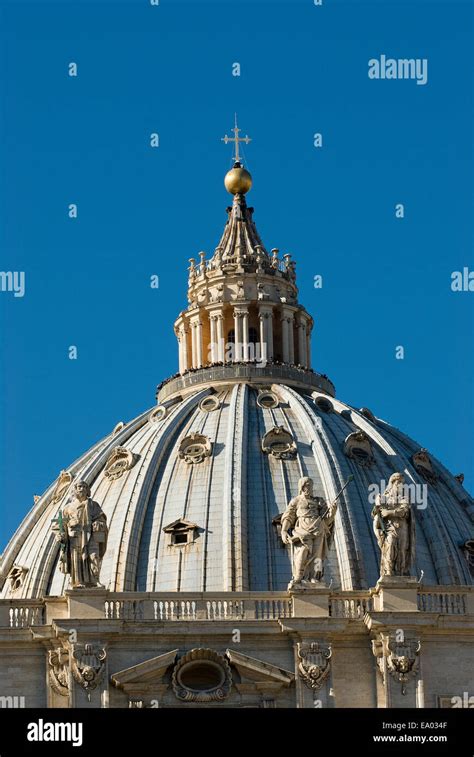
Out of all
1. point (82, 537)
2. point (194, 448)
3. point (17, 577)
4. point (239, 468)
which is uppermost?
point (194, 448)

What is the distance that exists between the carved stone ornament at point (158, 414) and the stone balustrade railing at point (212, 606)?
43.5 m

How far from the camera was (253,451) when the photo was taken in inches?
5866

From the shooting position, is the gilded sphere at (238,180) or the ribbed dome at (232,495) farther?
the gilded sphere at (238,180)

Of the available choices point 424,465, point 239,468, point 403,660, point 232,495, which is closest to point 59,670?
point 403,660

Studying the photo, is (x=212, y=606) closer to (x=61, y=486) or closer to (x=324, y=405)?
(x=61, y=486)

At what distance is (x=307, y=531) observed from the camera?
107062 mm

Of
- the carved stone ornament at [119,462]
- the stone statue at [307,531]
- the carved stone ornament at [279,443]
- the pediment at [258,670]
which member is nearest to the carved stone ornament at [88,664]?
the pediment at [258,670]

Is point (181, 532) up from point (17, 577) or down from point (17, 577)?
A: up

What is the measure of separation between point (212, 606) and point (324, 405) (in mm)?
45026

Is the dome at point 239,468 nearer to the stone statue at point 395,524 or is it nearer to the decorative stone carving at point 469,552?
the decorative stone carving at point 469,552

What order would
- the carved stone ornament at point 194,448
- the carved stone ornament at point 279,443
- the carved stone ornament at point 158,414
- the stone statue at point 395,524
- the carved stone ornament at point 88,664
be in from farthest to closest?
1. the carved stone ornament at point 158,414
2. the carved stone ornament at point 279,443
3. the carved stone ornament at point 194,448
4. the stone statue at point 395,524
5. the carved stone ornament at point 88,664

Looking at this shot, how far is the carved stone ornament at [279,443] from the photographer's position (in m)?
148

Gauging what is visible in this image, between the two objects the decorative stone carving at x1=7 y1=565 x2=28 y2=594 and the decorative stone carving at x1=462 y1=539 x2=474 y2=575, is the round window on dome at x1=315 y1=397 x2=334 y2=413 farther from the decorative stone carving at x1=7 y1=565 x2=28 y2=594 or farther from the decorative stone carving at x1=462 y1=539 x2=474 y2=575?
the decorative stone carving at x1=7 y1=565 x2=28 y2=594
